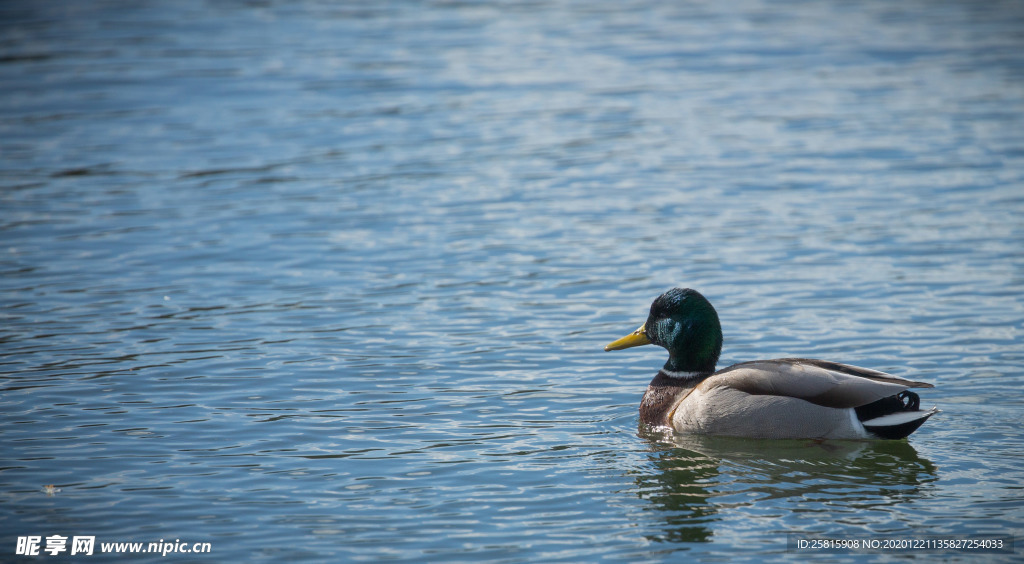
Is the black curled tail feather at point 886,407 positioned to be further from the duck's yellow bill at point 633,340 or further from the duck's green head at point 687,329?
the duck's yellow bill at point 633,340

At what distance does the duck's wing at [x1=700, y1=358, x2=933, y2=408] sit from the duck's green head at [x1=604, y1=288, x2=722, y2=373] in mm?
529

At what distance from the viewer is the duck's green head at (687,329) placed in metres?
8.80

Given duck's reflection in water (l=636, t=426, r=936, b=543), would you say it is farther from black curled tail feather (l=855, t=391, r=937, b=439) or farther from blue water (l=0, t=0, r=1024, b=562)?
→ black curled tail feather (l=855, t=391, r=937, b=439)

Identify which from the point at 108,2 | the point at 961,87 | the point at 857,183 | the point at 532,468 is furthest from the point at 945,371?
the point at 108,2

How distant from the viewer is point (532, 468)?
25.2 ft

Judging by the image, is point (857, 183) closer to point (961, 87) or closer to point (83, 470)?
point (961, 87)

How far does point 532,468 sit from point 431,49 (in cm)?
1714

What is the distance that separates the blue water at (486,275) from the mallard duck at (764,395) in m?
0.16

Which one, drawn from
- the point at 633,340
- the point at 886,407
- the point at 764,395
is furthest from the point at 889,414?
the point at 633,340

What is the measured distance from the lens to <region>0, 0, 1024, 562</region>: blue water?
7.18m

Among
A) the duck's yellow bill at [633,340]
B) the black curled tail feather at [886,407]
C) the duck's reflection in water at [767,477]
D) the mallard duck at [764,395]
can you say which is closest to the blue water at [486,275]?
the duck's reflection in water at [767,477]

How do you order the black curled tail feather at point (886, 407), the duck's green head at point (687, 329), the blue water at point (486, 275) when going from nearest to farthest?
the blue water at point (486, 275) < the black curled tail feather at point (886, 407) < the duck's green head at point (687, 329)

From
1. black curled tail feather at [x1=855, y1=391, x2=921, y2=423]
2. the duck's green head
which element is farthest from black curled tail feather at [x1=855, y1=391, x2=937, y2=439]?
the duck's green head

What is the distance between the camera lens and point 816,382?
791cm
